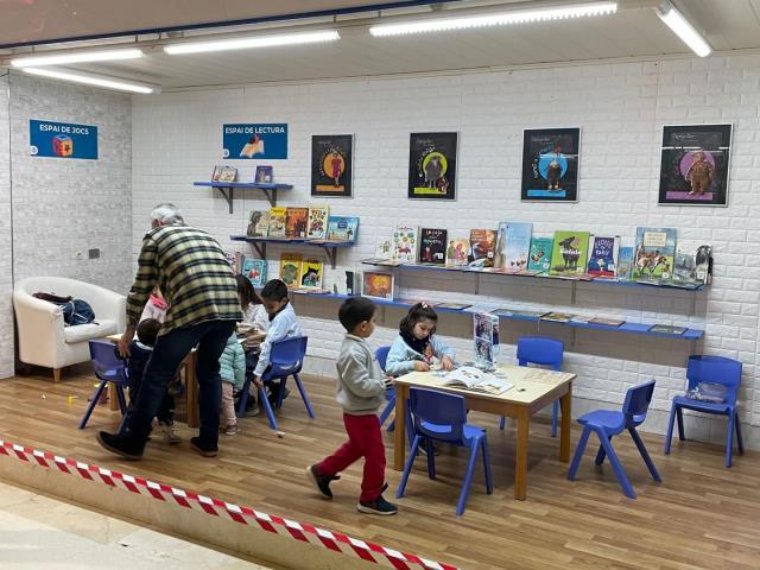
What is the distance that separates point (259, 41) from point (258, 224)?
3.03 meters

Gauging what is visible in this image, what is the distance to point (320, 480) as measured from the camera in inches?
190

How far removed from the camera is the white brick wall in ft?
20.0

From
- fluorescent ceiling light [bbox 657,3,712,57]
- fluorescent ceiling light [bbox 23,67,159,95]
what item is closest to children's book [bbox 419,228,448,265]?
fluorescent ceiling light [bbox 657,3,712,57]

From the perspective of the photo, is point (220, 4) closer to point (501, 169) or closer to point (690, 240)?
point (501, 169)

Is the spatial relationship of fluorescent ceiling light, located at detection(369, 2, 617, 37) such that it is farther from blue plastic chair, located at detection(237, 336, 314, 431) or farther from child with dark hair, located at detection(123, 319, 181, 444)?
child with dark hair, located at detection(123, 319, 181, 444)

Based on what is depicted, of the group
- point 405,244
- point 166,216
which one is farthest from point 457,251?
point 166,216

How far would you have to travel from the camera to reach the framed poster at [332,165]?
7.78 meters

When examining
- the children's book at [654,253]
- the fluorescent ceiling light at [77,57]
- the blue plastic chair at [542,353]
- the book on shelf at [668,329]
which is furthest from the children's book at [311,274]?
the book on shelf at [668,329]

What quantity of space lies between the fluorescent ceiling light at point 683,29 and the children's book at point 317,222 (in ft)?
12.4

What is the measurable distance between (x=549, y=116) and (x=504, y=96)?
46cm

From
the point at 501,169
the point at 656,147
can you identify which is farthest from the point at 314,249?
the point at 656,147

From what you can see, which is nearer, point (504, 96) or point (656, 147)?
point (656, 147)

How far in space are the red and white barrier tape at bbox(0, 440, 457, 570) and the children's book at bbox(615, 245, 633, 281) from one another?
11.2ft

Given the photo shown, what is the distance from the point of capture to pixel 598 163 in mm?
6566
